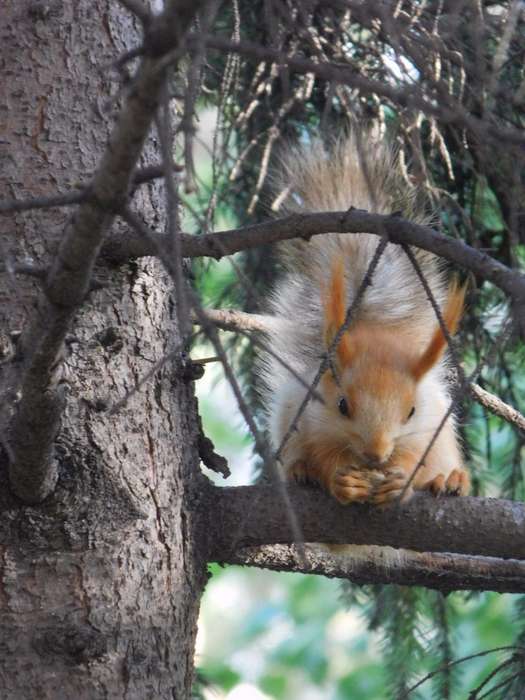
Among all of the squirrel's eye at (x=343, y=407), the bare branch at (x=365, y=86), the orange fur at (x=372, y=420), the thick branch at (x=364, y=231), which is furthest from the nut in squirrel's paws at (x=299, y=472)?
the bare branch at (x=365, y=86)

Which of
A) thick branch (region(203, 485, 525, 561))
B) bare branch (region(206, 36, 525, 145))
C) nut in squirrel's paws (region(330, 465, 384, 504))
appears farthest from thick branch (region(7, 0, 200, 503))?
nut in squirrel's paws (region(330, 465, 384, 504))

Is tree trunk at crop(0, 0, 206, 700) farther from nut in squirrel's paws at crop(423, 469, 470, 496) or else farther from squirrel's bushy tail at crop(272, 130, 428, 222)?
squirrel's bushy tail at crop(272, 130, 428, 222)

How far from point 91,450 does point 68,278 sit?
1.49ft

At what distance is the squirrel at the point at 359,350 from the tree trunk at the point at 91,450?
318 millimetres

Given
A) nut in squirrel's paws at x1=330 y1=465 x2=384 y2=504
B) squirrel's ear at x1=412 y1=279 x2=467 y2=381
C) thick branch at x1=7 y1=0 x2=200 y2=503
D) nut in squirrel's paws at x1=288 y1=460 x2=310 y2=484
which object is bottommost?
thick branch at x1=7 y1=0 x2=200 y2=503

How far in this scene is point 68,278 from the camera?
1.16 m

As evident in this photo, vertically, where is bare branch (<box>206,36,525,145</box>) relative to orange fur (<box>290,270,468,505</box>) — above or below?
below

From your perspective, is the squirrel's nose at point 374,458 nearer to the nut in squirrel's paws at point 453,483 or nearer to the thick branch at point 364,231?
the nut in squirrel's paws at point 453,483

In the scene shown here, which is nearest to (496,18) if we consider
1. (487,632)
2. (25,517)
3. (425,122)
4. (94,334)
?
(425,122)

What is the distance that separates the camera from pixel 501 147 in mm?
951

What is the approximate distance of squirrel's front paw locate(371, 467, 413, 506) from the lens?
183cm

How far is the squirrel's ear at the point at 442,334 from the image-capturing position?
1935 mm

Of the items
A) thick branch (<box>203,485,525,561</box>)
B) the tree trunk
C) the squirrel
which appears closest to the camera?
the tree trunk

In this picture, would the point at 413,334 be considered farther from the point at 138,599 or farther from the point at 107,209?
the point at 107,209
